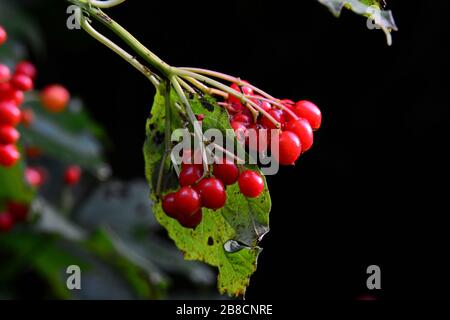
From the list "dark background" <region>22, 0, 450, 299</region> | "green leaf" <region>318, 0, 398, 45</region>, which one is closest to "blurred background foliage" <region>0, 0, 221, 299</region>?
"dark background" <region>22, 0, 450, 299</region>

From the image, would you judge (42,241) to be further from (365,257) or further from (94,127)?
(365,257)

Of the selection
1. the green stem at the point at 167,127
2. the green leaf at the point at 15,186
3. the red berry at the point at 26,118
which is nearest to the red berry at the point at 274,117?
the green stem at the point at 167,127

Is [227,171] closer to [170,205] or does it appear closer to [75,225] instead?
[170,205]

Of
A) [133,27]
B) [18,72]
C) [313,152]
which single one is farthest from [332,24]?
[18,72]

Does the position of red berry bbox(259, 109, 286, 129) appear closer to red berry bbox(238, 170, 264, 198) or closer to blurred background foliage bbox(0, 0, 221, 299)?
red berry bbox(238, 170, 264, 198)

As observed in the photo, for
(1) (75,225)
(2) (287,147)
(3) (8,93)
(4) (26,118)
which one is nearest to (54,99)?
(4) (26,118)

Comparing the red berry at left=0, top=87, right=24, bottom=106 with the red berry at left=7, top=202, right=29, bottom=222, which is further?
the red berry at left=7, top=202, right=29, bottom=222
